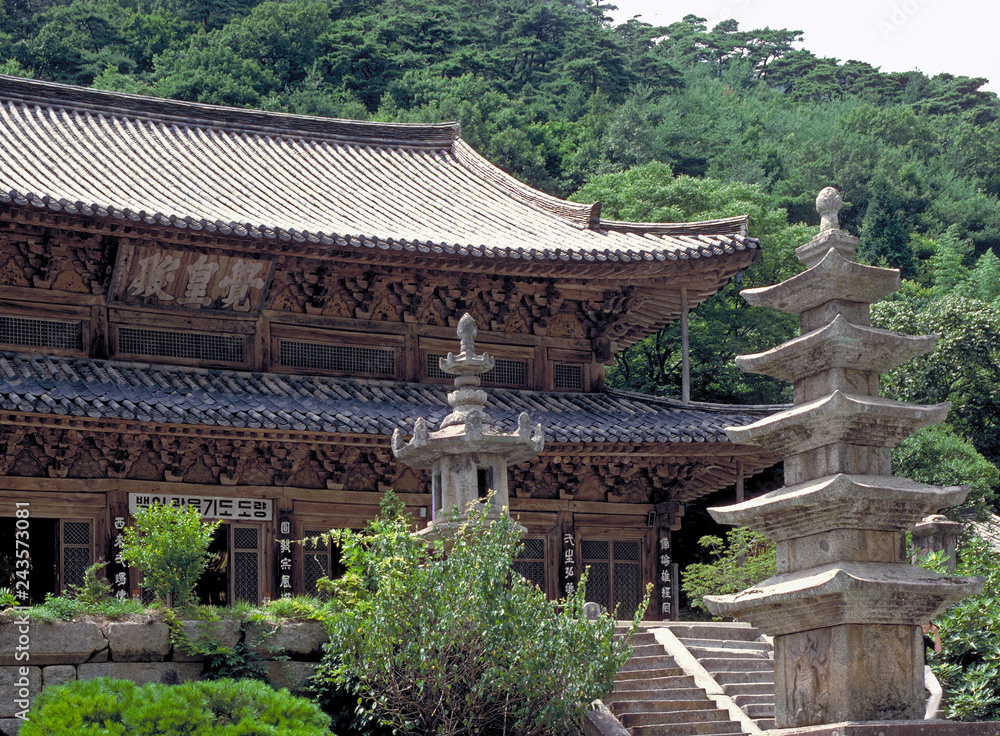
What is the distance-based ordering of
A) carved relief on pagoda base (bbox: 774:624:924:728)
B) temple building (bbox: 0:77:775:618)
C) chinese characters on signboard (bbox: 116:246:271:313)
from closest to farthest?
1. carved relief on pagoda base (bbox: 774:624:924:728)
2. temple building (bbox: 0:77:775:618)
3. chinese characters on signboard (bbox: 116:246:271:313)

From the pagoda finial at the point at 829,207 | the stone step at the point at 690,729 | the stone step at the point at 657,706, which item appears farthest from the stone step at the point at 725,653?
the pagoda finial at the point at 829,207

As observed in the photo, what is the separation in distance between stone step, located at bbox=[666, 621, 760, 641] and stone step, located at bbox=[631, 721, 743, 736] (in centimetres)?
245

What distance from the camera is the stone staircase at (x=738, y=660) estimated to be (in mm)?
13250

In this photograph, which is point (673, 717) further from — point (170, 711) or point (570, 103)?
point (570, 103)

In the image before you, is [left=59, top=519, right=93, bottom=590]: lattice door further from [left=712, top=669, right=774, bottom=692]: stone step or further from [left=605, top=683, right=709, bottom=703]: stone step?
[left=712, top=669, right=774, bottom=692]: stone step

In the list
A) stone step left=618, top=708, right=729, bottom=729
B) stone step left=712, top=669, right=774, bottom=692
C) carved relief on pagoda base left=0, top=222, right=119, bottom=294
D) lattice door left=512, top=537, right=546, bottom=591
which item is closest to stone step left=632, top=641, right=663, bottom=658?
stone step left=712, top=669, right=774, bottom=692

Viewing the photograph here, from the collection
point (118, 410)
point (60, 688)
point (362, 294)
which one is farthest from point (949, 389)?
point (60, 688)

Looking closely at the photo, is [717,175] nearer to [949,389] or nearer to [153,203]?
[949,389]

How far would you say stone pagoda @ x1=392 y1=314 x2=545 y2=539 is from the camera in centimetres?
1346

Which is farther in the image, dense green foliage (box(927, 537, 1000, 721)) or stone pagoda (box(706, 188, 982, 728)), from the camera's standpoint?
dense green foliage (box(927, 537, 1000, 721))

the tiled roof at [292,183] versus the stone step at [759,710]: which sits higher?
the tiled roof at [292,183]

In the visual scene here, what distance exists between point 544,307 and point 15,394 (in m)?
8.50

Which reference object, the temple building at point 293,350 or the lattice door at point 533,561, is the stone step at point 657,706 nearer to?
the temple building at point 293,350

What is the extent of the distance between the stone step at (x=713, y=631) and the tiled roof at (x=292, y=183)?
5906 mm
